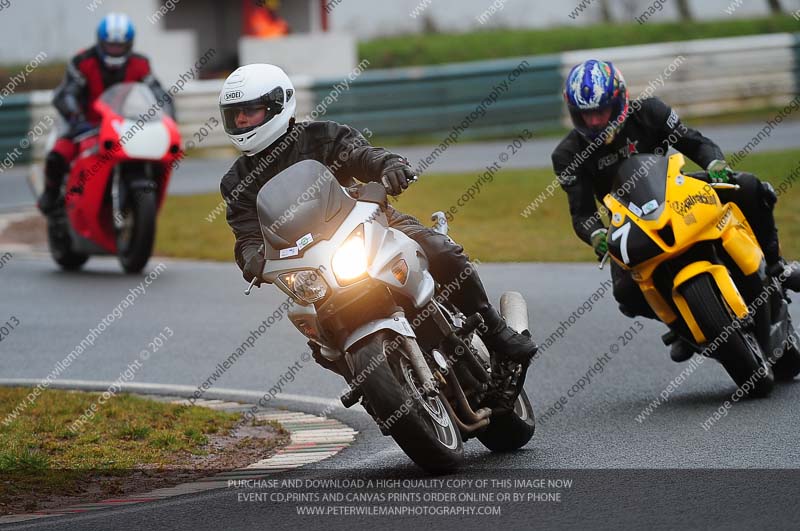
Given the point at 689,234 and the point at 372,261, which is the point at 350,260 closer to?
the point at 372,261

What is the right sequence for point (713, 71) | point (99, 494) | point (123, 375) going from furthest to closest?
point (713, 71), point (123, 375), point (99, 494)

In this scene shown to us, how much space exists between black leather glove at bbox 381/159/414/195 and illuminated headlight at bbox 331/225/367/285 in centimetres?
36

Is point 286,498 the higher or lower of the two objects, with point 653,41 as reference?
higher

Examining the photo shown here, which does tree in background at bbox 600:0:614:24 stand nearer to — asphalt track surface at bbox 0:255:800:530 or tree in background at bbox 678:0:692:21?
tree in background at bbox 678:0:692:21

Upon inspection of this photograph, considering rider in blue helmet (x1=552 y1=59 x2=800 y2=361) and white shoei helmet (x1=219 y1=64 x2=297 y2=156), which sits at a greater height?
white shoei helmet (x1=219 y1=64 x2=297 y2=156)

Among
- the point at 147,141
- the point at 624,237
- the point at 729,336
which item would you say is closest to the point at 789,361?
the point at 729,336

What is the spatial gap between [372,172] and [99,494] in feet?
6.41

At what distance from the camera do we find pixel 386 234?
6453mm

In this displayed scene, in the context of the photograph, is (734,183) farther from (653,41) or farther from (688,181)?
(653,41)

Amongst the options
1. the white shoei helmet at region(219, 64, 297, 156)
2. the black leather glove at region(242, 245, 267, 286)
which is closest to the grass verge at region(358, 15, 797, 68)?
the white shoei helmet at region(219, 64, 297, 156)

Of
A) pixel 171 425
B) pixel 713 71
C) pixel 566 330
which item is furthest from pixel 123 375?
pixel 713 71

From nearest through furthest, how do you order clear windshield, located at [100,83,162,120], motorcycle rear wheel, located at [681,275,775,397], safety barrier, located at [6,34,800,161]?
1. motorcycle rear wheel, located at [681,275,775,397]
2. clear windshield, located at [100,83,162,120]
3. safety barrier, located at [6,34,800,161]

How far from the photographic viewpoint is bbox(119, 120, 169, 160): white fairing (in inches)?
520

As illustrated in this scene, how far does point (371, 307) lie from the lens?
20.5 ft
